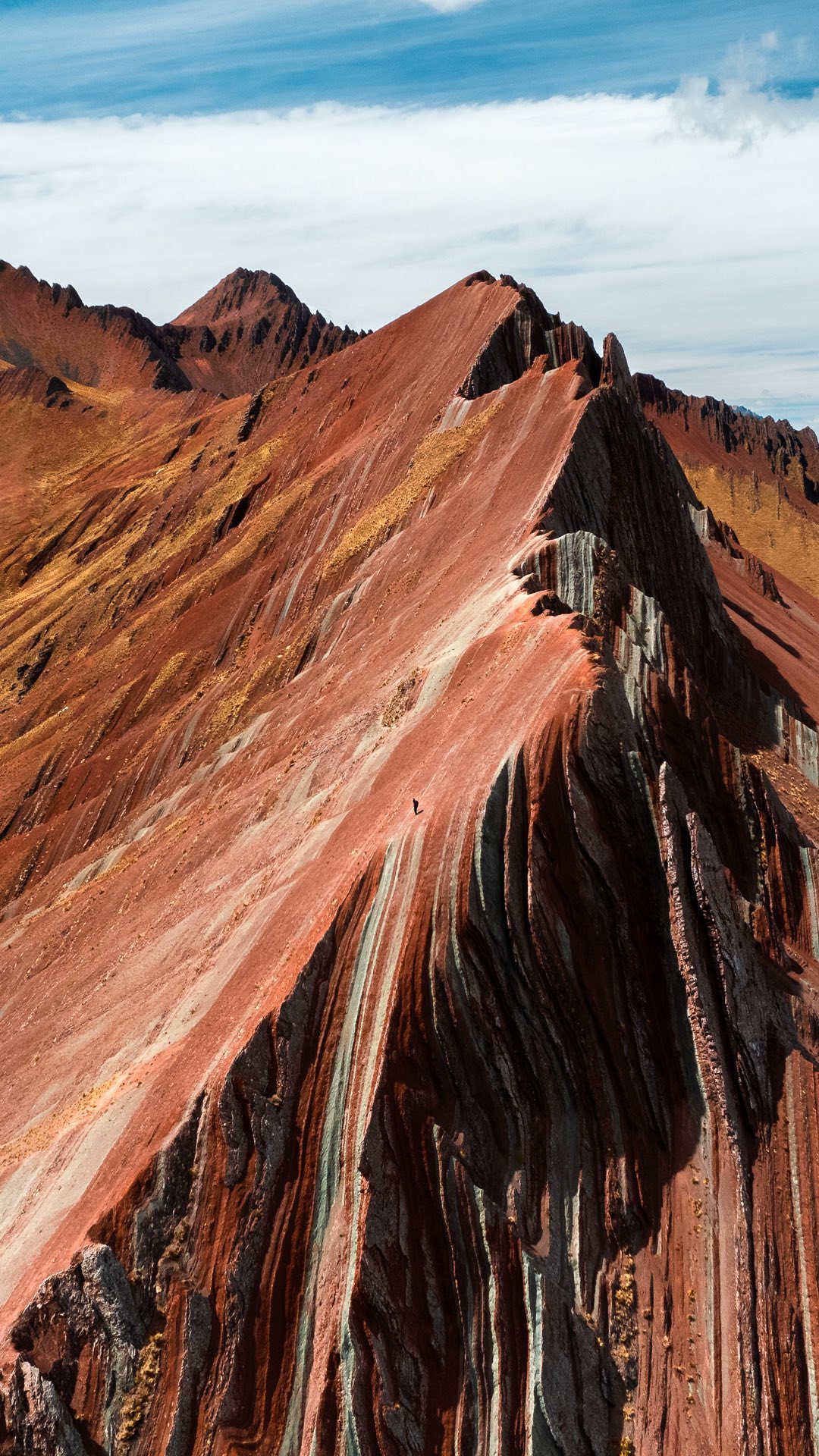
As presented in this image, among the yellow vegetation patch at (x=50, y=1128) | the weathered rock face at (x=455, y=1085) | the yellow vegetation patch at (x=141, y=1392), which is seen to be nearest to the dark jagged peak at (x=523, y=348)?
the weathered rock face at (x=455, y=1085)

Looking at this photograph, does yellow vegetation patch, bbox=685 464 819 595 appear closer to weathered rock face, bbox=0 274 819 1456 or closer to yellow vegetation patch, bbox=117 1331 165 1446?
weathered rock face, bbox=0 274 819 1456

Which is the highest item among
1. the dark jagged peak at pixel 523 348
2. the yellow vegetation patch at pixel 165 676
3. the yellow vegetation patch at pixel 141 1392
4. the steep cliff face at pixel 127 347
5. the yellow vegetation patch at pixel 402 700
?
the steep cliff face at pixel 127 347

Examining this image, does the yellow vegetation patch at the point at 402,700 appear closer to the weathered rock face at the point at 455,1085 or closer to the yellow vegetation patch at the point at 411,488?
the weathered rock face at the point at 455,1085

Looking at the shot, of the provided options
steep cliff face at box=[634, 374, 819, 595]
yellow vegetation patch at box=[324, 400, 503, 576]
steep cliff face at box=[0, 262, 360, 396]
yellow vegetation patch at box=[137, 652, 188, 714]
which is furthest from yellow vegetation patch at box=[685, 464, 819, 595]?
yellow vegetation patch at box=[137, 652, 188, 714]

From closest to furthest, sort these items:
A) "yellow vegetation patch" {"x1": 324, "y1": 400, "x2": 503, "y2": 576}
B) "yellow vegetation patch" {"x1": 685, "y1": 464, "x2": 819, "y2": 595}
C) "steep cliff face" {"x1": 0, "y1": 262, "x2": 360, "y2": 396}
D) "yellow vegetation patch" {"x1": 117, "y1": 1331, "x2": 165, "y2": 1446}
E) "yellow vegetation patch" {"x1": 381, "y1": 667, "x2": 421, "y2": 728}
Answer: "yellow vegetation patch" {"x1": 117, "y1": 1331, "x2": 165, "y2": 1446} → "yellow vegetation patch" {"x1": 381, "y1": 667, "x2": 421, "y2": 728} → "yellow vegetation patch" {"x1": 324, "y1": 400, "x2": 503, "y2": 576} → "yellow vegetation patch" {"x1": 685, "y1": 464, "x2": 819, "y2": 595} → "steep cliff face" {"x1": 0, "y1": 262, "x2": 360, "y2": 396}

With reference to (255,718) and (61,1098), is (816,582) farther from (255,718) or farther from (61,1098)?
(61,1098)
